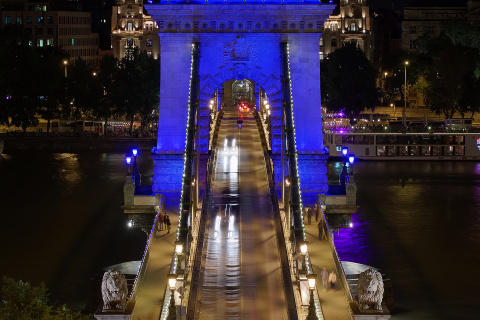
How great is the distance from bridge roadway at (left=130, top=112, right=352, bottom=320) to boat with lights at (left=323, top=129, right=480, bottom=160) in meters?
72.3

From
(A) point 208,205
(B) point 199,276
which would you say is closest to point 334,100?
(A) point 208,205

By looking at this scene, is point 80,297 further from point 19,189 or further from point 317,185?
point 19,189

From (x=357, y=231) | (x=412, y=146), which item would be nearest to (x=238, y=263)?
(x=357, y=231)

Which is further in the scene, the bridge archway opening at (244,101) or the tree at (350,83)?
the tree at (350,83)

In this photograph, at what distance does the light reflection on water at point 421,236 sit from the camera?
58438 millimetres

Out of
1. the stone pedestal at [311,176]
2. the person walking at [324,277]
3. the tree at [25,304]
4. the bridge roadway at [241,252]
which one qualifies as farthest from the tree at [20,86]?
the tree at [25,304]

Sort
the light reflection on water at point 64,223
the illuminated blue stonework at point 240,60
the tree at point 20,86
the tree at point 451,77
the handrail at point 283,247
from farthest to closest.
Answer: the tree at point 451,77, the tree at point 20,86, the light reflection on water at point 64,223, the illuminated blue stonework at point 240,60, the handrail at point 283,247

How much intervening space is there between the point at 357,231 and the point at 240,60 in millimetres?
23129

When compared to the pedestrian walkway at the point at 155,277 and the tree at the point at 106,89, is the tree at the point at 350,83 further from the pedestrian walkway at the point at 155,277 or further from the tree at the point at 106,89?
the pedestrian walkway at the point at 155,277

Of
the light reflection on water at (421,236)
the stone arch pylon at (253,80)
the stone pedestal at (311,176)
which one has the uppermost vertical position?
the stone arch pylon at (253,80)

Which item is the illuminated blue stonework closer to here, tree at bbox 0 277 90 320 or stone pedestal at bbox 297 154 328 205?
stone pedestal at bbox 297 154 328 205

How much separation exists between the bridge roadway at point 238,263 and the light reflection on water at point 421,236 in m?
8.53

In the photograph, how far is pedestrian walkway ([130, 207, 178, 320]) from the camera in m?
43.0

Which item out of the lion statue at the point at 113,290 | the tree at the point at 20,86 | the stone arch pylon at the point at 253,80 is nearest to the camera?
the lion statue at the point at 113,290
